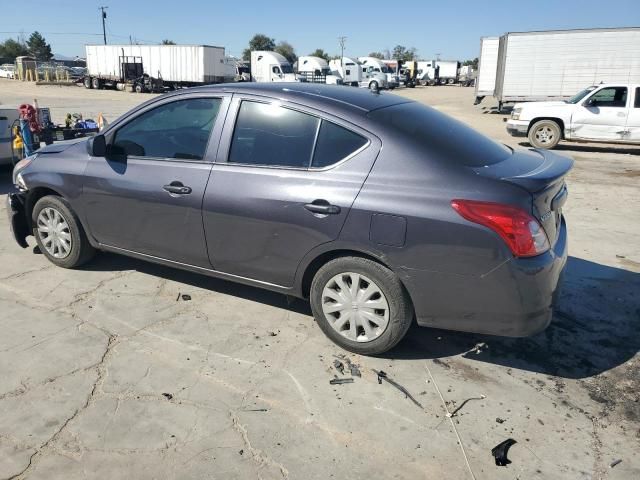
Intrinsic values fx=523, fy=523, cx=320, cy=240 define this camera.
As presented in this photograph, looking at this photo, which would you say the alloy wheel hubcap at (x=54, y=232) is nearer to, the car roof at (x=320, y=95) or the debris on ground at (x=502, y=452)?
the car roof at (x=320, y=95)

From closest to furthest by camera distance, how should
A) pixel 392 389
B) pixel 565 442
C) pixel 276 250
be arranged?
pixel 565 442 → pixel 392 389 → pixel 276 250

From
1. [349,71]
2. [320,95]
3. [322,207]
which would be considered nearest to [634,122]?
[320,95]

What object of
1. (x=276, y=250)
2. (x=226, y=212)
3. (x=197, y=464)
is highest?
(x=226, y=212)

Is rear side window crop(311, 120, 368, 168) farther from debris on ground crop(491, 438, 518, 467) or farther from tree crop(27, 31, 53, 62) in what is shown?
tree crop(27, 31, 53, 62)

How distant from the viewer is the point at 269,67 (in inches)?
1674

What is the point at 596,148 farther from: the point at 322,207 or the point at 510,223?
the point at 322,207

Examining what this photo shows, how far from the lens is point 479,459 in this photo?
8.73ft

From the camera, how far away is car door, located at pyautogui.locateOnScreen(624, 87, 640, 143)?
13000mm

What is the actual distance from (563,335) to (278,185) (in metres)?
2.38

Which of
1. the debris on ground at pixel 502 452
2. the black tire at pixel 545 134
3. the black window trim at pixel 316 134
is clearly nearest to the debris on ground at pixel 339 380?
the debris on ground at pixel 502 452

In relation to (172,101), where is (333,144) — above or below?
below

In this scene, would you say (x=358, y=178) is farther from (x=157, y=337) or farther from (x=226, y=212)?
(x=157, y=337)

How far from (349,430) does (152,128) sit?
285 centimetres

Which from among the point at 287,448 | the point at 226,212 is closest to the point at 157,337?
the point at 226,212
